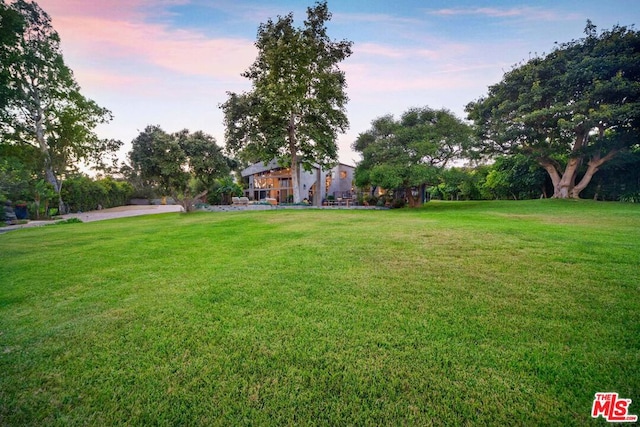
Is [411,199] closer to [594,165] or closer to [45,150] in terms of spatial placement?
[594,165]

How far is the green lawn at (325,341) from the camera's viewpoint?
4.94 feet

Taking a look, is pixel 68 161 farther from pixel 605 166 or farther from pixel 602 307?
pixel 605 166

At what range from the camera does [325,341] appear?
2.11 m

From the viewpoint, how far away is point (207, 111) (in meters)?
20.5

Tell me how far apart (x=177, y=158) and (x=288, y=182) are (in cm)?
1278

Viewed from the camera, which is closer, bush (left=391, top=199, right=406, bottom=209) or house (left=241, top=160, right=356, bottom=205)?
bush (left=391, top=199, right=406, bottom=209)

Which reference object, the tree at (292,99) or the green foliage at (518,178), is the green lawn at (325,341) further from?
the green foliage at (518,178)

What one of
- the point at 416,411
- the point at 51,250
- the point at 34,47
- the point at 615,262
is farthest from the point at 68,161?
the point at 615,262

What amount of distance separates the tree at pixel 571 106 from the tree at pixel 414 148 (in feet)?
11.7

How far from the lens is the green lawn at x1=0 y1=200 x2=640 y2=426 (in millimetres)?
1506

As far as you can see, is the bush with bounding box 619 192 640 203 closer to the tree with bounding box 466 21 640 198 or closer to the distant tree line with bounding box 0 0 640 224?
the distant tree line with bounding box 0 0 640 224
